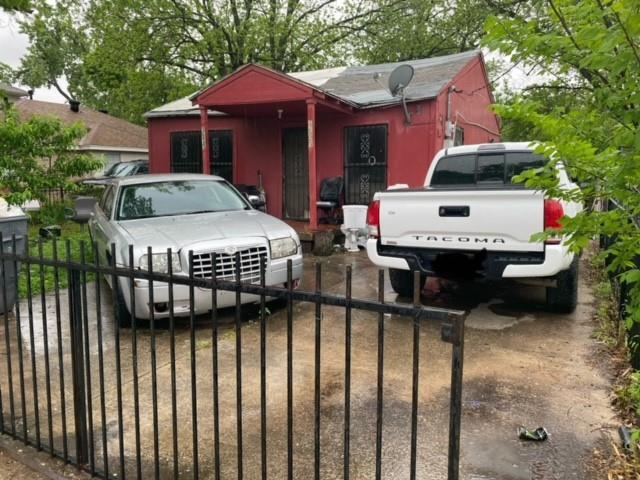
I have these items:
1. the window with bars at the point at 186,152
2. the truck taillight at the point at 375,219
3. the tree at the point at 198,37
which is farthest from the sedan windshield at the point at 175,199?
the tree at the point at 198,37

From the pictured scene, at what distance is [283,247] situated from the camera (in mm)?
5531

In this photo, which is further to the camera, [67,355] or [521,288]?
[521,288]

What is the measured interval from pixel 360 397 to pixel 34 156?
8.45 m

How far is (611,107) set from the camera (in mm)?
2041

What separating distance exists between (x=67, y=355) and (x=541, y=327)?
4431 mm

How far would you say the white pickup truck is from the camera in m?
4.75

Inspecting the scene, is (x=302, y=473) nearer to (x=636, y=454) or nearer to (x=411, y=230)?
(x=636, y=454)

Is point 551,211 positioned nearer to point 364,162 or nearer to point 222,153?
point 364,162

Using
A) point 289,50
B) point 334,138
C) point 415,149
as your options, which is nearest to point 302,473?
point 415,149

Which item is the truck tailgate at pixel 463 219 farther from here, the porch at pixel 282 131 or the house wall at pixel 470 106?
the house wall at pixel 470 106

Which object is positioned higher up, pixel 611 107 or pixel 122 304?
pixel 611 107

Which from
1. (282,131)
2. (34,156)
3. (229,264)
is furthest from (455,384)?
(282,131)

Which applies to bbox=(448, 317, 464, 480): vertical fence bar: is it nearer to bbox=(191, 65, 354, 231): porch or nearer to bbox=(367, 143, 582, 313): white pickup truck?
bbox=(367, 143, 582, 313): white pickup truck

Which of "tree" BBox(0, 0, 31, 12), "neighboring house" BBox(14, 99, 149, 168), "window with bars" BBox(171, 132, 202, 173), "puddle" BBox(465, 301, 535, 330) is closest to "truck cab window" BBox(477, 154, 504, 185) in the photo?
"puddle" BBox(465, 301, 535, 330)
